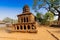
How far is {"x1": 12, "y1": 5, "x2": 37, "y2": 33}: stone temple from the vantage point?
67.9 ft

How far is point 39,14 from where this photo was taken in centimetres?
4353

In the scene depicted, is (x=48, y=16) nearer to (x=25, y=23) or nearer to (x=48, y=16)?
(x=48, y=16)

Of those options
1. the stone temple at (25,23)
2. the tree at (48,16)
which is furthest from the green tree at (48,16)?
the stone temple at (25,23)

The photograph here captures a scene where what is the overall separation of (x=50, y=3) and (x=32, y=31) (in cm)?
1991

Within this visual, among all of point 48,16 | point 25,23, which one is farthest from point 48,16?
point 25,23

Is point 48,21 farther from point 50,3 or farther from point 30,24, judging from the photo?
point 30,24

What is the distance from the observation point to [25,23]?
21406 millimetres

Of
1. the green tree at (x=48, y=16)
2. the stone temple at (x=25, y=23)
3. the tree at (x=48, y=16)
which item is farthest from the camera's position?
the tree at (x=48, y=16)

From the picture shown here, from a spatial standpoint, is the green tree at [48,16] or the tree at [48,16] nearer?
the green tree at [48,16]

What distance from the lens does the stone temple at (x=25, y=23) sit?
20.7m

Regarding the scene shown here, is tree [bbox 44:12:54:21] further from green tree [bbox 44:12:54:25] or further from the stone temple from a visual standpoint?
the stone temple

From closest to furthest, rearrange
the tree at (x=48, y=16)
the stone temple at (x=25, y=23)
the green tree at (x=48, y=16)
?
the stone temple at (x=25, y=23), the green tree at (x=48, y=16), the tree at (x=48, y=16)

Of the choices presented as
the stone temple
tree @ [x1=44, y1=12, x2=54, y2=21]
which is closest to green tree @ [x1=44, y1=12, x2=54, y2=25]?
tree @ [x1=44, y1=12, x2=54, y2=21]

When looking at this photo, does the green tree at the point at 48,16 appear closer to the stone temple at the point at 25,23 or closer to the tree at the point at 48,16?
the tree at the point at 48,16
